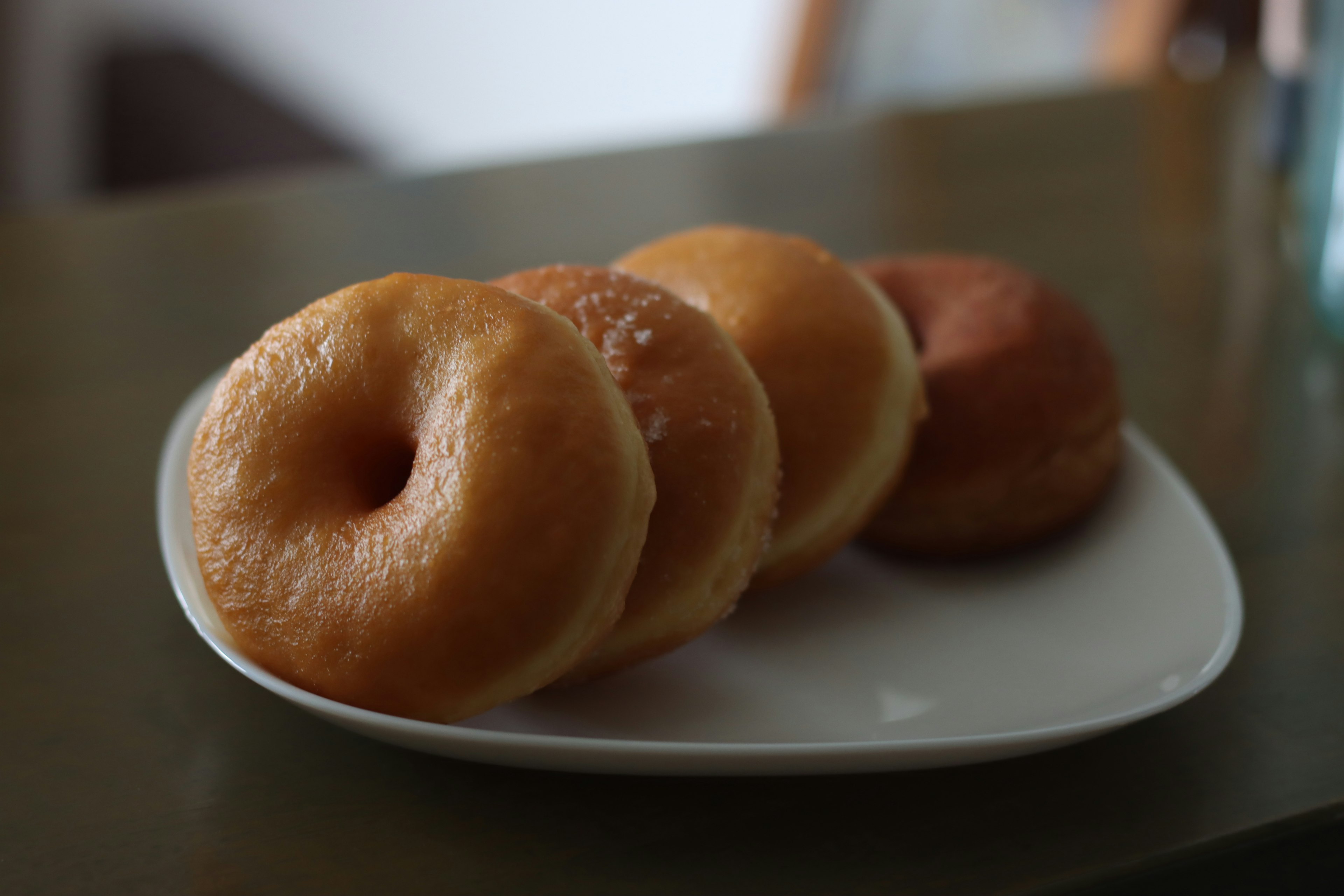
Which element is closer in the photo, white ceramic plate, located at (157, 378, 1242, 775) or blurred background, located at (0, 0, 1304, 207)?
white ceramic plate, located at (157, 378, 1242, 775)

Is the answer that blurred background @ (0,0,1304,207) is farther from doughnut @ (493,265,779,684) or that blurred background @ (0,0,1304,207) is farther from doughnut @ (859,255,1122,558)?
doughnut @ (493,265,779,684)

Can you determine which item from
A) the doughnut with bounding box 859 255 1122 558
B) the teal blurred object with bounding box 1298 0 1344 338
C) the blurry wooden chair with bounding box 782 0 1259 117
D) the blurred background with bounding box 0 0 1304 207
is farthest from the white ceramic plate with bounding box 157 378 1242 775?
the blurred background with bounding box 0 0 1304 207

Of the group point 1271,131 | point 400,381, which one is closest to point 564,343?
point 400,381

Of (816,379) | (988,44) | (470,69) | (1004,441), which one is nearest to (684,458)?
(816,379)

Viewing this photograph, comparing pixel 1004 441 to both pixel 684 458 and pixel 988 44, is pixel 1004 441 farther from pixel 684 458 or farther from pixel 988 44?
pixel 988 44

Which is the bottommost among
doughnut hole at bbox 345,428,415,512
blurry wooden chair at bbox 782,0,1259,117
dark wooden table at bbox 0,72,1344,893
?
dark wooden table at bbox 0,72,1344,893

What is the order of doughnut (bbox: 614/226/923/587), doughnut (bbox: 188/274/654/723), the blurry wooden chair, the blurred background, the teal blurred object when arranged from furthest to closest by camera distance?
the blurred background
the blurry wooden chair
the teal blurred object
doughnut (bbox: 614/226/923/587)
doughnut (bbox: 188/274/654/723)

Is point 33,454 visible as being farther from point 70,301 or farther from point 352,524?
point 352,524
